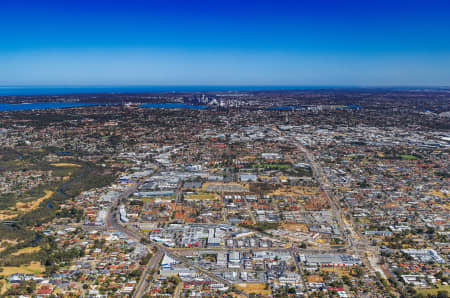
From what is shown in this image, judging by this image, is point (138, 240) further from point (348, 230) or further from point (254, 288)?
point (348, 230)

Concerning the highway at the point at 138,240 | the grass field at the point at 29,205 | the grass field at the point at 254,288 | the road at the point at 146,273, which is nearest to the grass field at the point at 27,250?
the highway at the point at 138,240

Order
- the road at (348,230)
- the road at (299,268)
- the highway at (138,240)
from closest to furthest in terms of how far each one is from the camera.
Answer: the road at (299,268) < the highway at (138,240) < the road at (348,230)

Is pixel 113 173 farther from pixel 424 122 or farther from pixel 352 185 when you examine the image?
pixel 424 122

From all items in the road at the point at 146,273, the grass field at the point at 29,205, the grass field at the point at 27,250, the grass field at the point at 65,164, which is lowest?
the road at the point at 146,273

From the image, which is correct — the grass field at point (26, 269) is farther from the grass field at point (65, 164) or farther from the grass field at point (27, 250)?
the grass field at point (65, 164)

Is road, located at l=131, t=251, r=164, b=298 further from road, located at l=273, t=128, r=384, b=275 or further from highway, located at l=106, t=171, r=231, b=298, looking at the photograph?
road, located at l=273, t=128, r=384, b=275

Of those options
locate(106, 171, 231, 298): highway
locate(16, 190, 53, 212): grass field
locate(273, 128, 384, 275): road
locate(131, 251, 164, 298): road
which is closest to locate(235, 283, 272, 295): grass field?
locate(106, 171, 231, 298): highway
